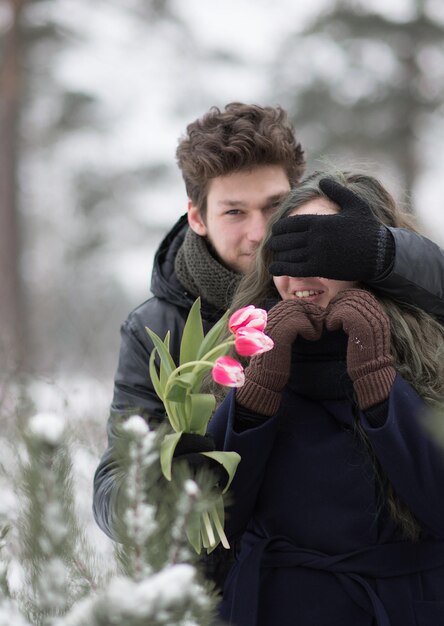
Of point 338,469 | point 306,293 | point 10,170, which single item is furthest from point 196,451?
point 10,170

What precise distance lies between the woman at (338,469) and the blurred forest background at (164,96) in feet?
35.4

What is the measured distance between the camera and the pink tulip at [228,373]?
1796 millimetres

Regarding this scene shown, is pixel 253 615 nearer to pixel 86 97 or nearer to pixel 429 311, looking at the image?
pixel 429 311

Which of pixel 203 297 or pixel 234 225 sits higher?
pixel 234 225

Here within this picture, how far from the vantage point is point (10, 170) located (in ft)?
46.0

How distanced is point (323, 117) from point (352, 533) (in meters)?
11.6

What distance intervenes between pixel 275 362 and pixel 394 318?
0.36 m

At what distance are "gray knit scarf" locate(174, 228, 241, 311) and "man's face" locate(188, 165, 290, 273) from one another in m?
0.06

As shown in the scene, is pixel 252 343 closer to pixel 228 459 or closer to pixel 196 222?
pixel 228 459

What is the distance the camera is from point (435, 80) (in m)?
13.4

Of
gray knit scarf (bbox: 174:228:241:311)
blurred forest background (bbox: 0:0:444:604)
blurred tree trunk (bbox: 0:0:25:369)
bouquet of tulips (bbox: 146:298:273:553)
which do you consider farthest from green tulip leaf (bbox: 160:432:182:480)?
blurred forest background (bbox: 0:0:444:604)

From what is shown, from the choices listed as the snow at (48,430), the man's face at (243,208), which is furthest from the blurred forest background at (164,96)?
the snow at (48,430)

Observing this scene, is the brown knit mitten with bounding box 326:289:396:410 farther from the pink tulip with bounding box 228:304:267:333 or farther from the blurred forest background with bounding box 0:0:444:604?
the blurred forest background with bounding box 0:0:444:604

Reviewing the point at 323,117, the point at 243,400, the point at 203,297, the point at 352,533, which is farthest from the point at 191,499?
the point at 323,117
